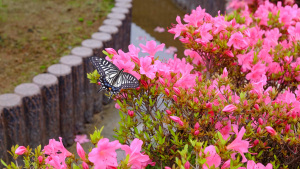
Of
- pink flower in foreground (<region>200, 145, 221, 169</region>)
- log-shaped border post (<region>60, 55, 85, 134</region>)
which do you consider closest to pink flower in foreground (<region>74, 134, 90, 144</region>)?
log-shaped border post (<region>60, 55, 85, 134</region>)

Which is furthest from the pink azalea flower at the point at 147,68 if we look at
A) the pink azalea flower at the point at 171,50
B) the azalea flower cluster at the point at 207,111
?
the pink azalea flower at the point at 171,50

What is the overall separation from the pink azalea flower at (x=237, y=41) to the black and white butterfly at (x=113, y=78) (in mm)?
677

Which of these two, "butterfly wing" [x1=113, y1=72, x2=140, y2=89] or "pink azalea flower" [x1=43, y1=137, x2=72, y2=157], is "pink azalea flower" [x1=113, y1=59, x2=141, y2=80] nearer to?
"butterfly wing" [x1=113, y1=72, x2=140, y2=89]

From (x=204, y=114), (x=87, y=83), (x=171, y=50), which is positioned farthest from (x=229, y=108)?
(x=171, y=50)

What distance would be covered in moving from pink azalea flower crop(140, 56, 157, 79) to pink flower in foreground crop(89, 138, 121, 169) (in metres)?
0.42

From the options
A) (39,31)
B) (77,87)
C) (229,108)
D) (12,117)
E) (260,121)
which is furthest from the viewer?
(39,31)

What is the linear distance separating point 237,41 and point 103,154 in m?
1.08

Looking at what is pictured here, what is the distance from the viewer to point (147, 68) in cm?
137

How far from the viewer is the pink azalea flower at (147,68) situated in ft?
4.38

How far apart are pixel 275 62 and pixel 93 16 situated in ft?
11.6

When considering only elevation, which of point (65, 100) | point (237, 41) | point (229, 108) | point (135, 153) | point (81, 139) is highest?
point (237, 41)

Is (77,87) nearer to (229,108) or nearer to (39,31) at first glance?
(39,31)

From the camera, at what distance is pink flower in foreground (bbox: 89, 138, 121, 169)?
1007mm

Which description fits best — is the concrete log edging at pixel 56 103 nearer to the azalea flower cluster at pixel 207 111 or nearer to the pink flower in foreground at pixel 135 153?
the azalea flower cluster at pixel 207 111
